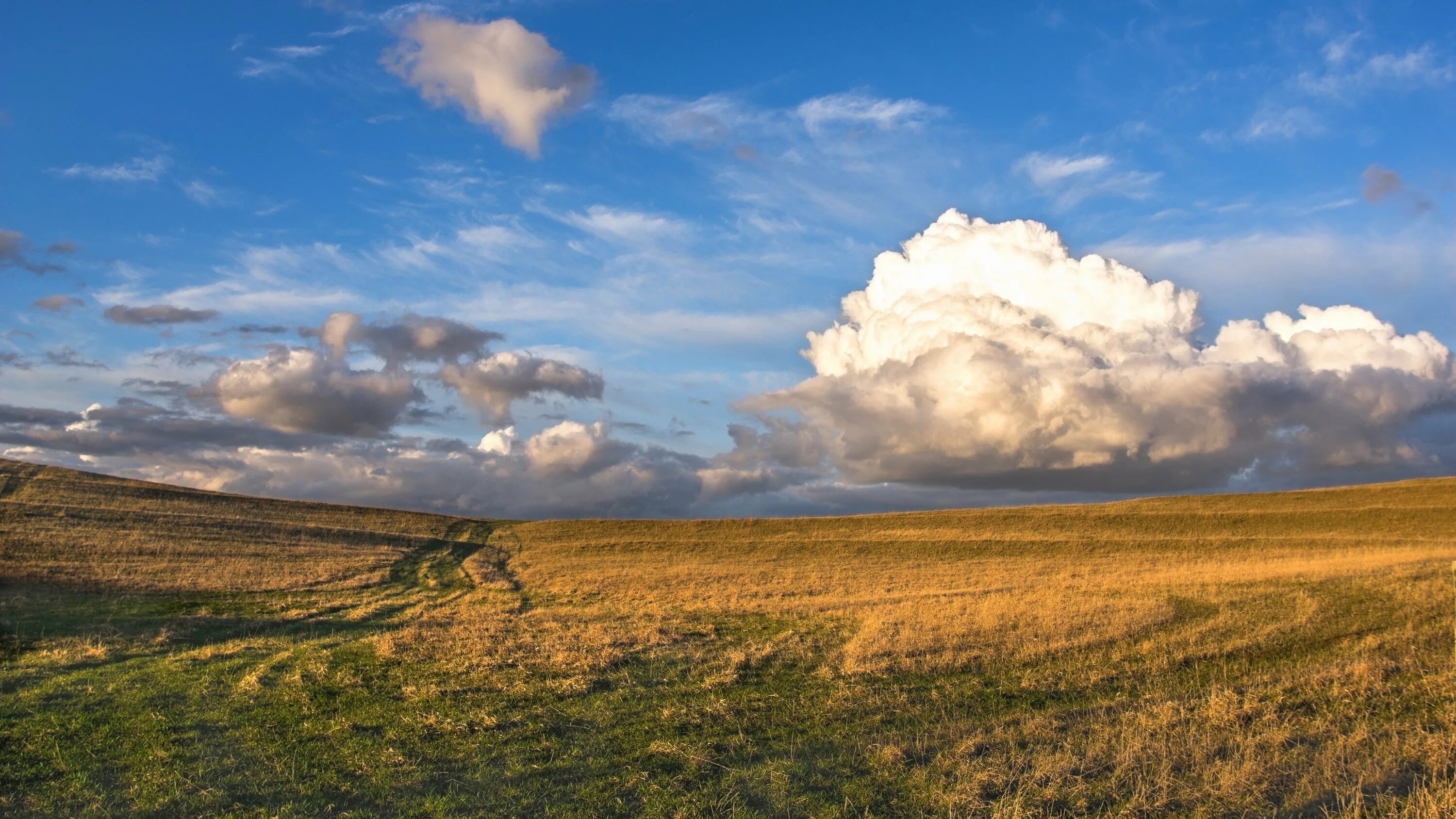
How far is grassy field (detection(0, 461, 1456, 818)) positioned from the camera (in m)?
12.3

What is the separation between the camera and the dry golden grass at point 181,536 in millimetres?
41156

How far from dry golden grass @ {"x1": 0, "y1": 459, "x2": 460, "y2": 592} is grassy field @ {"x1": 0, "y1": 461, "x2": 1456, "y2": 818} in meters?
0.60

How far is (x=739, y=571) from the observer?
4994 centimetres

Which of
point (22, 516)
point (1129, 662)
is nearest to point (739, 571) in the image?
point (1129, 662)

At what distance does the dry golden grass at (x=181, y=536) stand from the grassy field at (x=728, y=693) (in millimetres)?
598

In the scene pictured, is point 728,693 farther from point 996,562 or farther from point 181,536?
point 181,536

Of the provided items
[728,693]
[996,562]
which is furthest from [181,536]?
[996,562]

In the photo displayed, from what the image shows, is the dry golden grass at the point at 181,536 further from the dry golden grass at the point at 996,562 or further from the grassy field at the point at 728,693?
the dry golden grass at the point at 996,562

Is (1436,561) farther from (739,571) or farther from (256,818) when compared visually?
(256,818)

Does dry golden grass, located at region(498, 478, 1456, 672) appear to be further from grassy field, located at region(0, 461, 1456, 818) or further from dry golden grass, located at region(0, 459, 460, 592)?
dry golden grass, located at region(0, 459, 460, 592)

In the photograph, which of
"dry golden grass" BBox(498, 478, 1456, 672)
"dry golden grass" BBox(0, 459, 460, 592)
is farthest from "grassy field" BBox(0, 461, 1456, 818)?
"dry golden grass" BBox(0, 459, 460, 592)

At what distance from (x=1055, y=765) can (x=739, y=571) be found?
123ft

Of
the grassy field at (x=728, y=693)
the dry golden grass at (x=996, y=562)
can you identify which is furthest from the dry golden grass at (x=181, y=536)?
the dry golden grass at (x=996, y=562)

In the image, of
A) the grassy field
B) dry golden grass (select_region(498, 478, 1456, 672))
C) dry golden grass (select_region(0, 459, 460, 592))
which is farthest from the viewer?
dry golden grass (select_region(0, 459, 460, 592))
